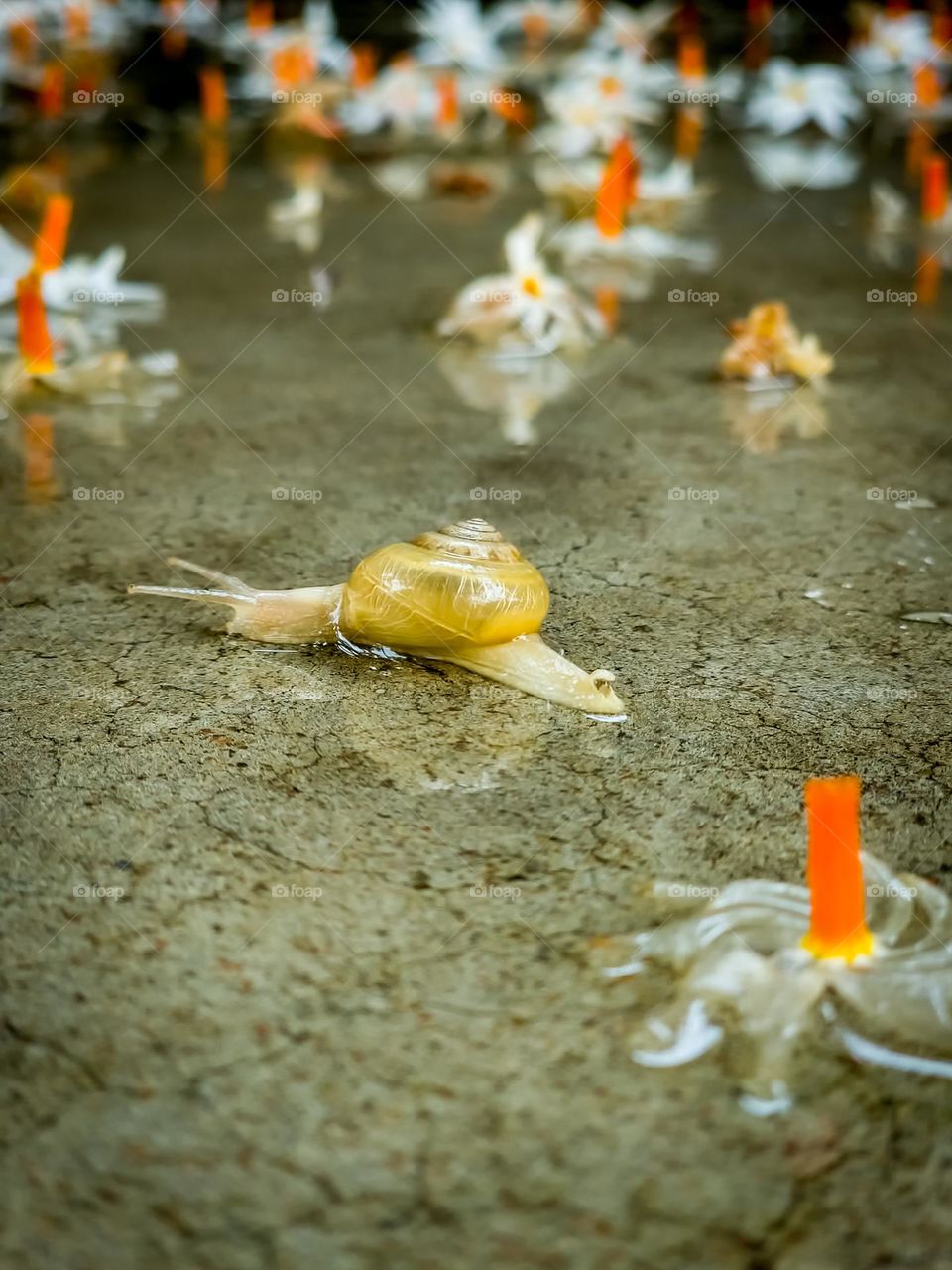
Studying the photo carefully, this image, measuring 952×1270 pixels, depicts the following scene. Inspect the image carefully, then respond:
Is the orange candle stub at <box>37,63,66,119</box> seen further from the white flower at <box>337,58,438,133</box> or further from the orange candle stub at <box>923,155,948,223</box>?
the orange candle stub at <box>923,155,948,223</box>

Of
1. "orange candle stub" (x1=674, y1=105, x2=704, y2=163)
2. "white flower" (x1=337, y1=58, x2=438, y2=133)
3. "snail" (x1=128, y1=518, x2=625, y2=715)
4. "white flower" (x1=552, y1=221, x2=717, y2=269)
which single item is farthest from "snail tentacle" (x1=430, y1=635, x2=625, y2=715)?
"white flower" (x1=337, y1=58, x2=438, y2=133)

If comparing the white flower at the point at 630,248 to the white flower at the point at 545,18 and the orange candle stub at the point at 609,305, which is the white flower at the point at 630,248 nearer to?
the orange candle stub at the point at 609,305

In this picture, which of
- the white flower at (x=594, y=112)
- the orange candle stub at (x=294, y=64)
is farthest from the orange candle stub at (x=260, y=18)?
the white flower at (x=594, y=112)

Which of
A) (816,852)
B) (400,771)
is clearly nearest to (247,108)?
(400,771)

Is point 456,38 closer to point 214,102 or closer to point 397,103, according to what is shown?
point 397,103

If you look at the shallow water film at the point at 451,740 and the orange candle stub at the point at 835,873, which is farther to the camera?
the orange candle stub at the point at 835,873

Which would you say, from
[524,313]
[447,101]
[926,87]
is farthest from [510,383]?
[926,87]
